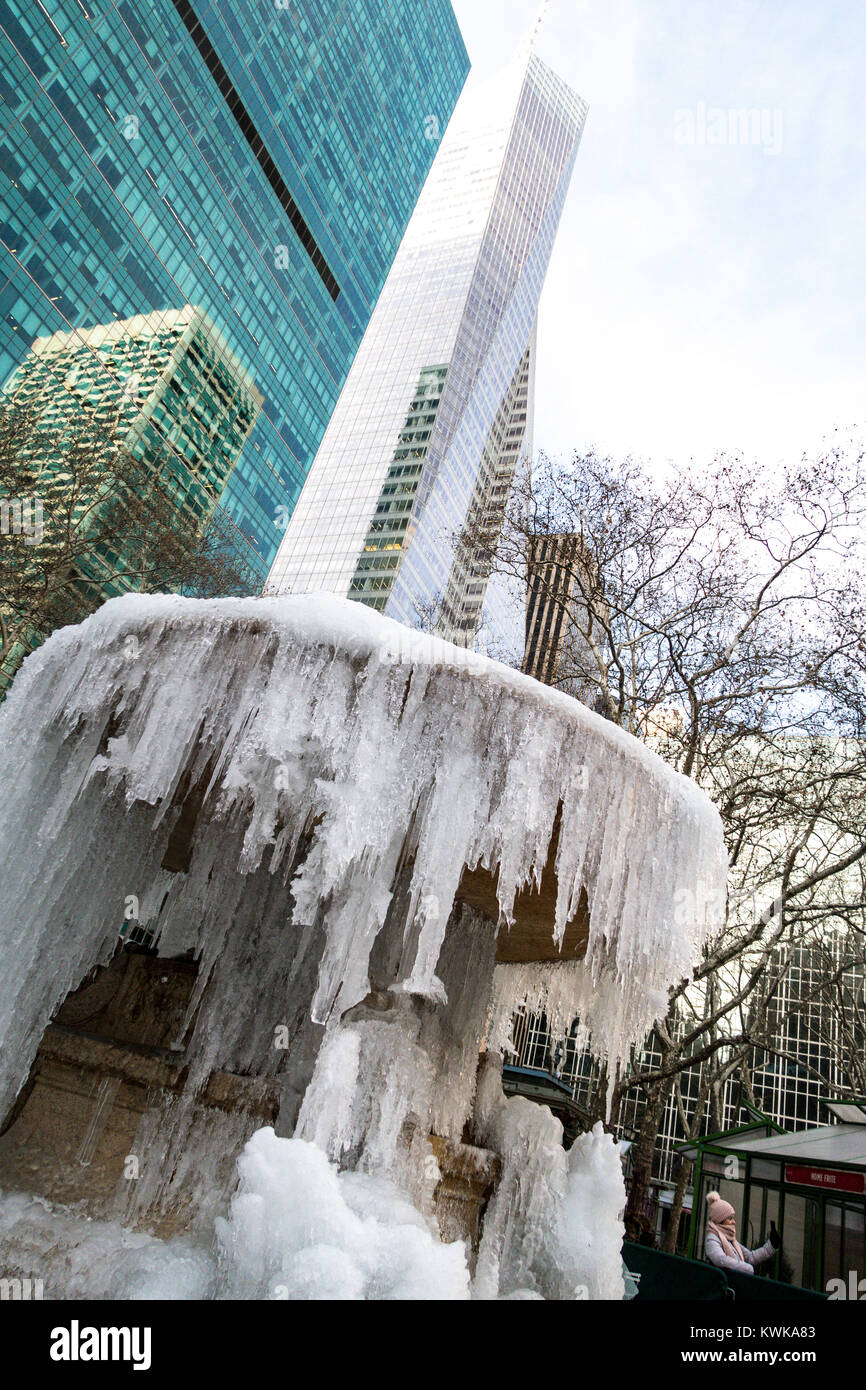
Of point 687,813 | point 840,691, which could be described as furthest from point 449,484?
point 687,813

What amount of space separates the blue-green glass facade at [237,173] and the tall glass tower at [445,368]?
17.0 meters

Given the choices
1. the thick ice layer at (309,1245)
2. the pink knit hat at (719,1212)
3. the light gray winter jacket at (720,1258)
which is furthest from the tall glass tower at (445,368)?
the thick ice layer at (309,1245)

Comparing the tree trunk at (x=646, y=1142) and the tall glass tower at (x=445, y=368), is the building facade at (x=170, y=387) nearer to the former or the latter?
the tall glass tower at (x=445, y=368)

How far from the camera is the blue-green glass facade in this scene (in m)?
38.0

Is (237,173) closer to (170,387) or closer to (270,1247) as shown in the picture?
(170,387)

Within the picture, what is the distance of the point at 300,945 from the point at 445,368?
304 feet

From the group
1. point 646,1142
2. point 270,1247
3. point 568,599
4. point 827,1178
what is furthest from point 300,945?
point 568,599

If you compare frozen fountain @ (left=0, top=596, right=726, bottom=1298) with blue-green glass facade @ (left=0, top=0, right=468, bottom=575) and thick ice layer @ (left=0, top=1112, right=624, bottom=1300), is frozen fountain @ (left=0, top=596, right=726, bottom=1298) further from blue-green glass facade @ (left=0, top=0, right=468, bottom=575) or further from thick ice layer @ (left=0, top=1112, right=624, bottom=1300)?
blue-green glass facade @ (left=0, top=0, right=468, bottom=575)

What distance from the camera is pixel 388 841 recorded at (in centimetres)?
438

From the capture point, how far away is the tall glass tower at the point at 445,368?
82.7 metres

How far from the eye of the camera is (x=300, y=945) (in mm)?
5887

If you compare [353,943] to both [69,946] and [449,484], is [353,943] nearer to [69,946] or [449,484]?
[69,946]

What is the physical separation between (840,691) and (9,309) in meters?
38.3

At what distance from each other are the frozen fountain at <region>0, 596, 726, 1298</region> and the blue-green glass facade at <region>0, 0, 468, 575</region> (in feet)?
123
